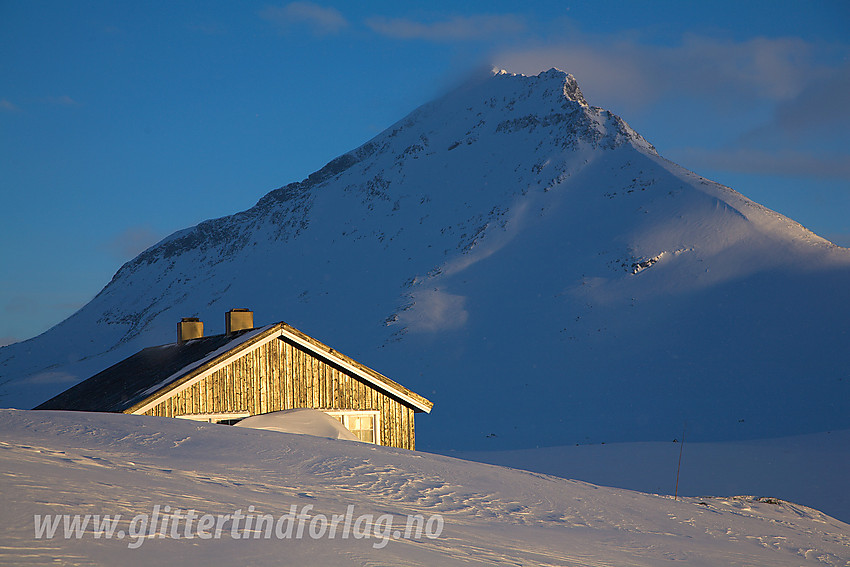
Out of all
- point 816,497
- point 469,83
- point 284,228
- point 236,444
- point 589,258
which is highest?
point 469,83

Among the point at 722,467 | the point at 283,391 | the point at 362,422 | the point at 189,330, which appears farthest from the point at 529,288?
the point at 283,391

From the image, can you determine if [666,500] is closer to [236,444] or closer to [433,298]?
[236,444]

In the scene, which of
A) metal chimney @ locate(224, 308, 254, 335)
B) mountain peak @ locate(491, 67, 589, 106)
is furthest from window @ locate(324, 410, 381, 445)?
mountain peak @ locate(491, 67, 589, 106)

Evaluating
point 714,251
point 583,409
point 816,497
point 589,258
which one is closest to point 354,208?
point 589,258

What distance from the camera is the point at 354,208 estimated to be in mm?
113750

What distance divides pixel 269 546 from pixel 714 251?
76.3m

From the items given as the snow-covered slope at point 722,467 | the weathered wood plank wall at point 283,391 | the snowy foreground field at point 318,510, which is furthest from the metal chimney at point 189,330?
the snow-covered slope at point 722,467

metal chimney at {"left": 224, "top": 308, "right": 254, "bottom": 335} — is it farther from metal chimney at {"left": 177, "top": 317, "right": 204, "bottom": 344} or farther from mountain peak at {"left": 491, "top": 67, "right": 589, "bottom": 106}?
mountain peak at {"left": 491, "top": 67, "right": 589, "bottom": 106}

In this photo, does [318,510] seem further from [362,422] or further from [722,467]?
[722,467]

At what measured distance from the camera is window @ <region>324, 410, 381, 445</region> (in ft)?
52.4

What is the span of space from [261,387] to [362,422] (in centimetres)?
245

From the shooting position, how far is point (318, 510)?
5.82m

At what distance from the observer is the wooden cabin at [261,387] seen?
1450 cm

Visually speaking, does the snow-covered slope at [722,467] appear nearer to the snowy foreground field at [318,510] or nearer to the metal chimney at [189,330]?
the metal chimney at [189,330]
